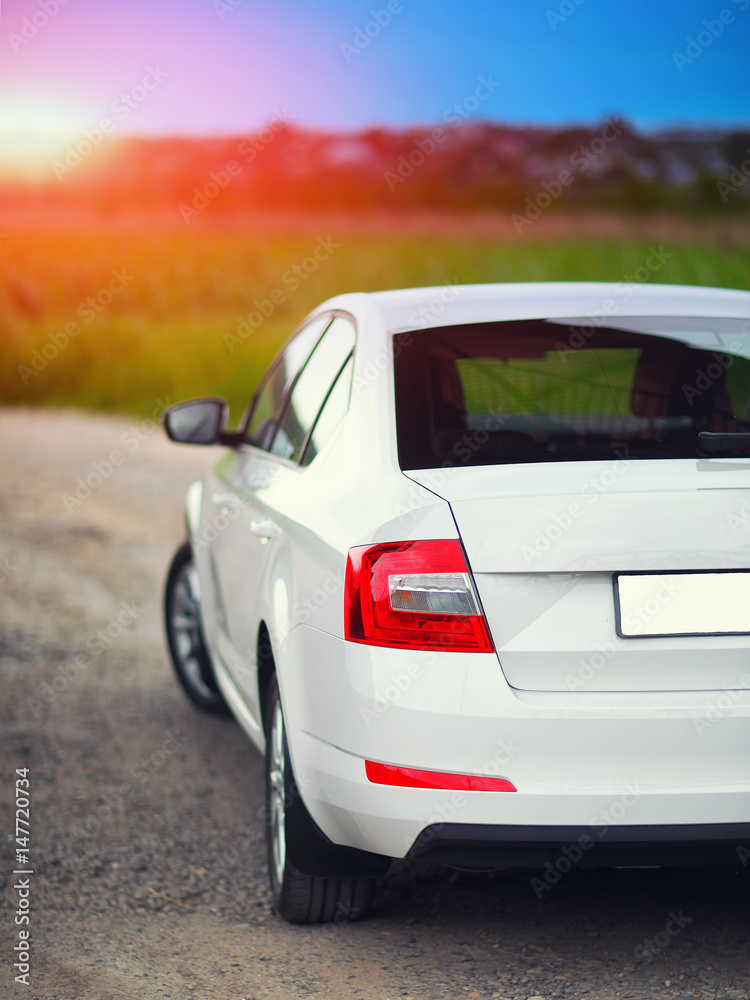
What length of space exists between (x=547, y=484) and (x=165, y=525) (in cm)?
845

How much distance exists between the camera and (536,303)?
385 centimetres

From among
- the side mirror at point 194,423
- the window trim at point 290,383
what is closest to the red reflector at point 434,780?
the window trim at point 290,383

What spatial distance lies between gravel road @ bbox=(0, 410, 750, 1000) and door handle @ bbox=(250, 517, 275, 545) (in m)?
1.11

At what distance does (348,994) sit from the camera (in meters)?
3.18

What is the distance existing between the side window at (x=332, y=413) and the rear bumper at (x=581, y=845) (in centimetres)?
123

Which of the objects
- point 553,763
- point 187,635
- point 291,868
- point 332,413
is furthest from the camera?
point 187,635

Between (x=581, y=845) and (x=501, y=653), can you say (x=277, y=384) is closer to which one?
(x=501, y=653)

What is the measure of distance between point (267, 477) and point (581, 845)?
1.74 m

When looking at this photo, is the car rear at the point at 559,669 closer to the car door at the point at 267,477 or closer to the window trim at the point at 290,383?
the car door at the point at 267,477

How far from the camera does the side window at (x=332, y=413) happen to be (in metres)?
3.58

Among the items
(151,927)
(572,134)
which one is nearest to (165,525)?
(151,927)

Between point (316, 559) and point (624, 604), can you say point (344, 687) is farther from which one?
point (624, 604)

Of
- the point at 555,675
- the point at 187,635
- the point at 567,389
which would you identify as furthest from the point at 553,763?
the point at 187,635

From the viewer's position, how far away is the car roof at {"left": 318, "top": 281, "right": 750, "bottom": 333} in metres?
3.76
